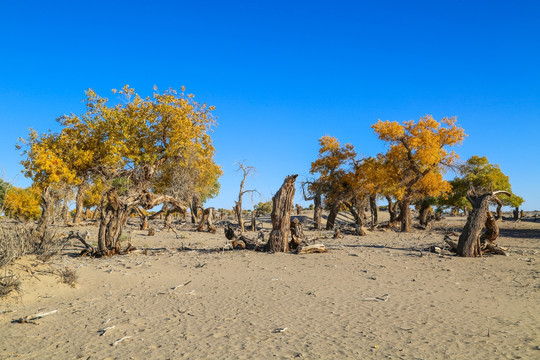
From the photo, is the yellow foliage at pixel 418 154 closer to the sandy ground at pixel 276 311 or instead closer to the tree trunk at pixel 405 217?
the tree trunk at pixel 405 217

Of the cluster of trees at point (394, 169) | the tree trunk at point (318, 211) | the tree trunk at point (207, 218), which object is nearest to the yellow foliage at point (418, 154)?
the cluster of trees at point (394, 169)

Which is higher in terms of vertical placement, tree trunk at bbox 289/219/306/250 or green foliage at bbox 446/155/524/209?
green foliage at bbox 446/155/524/209

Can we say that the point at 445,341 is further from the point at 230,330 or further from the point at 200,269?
the point at 200,269

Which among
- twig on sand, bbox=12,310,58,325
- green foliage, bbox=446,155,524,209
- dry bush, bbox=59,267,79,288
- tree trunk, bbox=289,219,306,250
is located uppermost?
green foliage, bbox=446,155,524,209

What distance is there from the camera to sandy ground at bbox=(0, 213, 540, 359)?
571 centimetres

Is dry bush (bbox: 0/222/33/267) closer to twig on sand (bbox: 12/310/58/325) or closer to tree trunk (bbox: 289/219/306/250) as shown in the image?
twig on sand (bbox: 12/310/58/325)

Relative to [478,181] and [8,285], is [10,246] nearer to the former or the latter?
[8,285]

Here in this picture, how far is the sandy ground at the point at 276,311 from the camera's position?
5.71 metres

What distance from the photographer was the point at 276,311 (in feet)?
25.0

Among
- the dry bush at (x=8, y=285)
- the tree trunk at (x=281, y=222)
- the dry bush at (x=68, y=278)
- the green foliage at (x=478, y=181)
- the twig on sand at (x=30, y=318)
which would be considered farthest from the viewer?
the green foliage at (x=478, y=181)

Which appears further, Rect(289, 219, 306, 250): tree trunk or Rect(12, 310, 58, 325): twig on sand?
Rect(289, 219, 306, 250): tree trunk

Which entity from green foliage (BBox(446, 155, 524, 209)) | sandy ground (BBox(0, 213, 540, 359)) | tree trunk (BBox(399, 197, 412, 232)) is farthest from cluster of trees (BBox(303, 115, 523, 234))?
sandy ground (BBox(0, 213, 540, 359))

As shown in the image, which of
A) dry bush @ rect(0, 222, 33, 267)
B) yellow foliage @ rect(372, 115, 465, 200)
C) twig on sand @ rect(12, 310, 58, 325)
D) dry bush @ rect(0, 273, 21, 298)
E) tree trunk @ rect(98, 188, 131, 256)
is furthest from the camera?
yellow foliage @ rect(372, 115, 465, 200)

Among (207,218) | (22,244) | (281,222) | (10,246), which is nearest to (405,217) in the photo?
(207,218)
